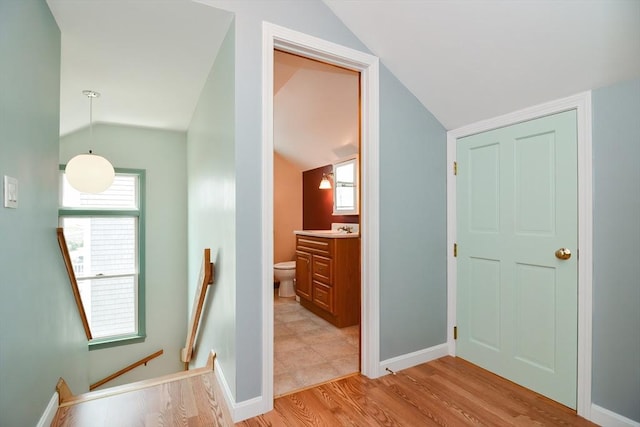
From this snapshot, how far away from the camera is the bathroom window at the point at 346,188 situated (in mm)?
4199

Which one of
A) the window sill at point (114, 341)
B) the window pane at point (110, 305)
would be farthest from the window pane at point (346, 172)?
the window sill at point (114, 341)

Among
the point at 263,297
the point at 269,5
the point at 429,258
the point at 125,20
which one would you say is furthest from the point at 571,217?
the point at 125,20

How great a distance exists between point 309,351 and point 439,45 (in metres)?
2.58

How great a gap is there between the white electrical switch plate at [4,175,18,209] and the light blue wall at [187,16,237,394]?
38.0 inches

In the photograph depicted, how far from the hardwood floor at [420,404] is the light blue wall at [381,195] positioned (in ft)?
0.79

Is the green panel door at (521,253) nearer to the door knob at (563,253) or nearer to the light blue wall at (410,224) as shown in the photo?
the door knob at (563,253)

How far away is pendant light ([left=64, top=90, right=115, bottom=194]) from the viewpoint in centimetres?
298

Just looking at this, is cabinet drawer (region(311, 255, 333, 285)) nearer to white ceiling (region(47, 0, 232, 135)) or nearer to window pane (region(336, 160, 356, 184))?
window pane (region(336, 160, 356, 184))

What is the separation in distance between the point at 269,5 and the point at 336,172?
2768mm

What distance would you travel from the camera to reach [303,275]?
4.10 metres

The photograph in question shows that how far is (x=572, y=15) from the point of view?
155cm

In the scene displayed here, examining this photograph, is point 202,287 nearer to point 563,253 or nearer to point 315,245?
point 315,245

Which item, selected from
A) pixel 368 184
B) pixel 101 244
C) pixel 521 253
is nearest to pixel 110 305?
pixel 101 244

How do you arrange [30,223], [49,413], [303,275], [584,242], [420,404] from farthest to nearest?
1. [303,275]
2. [420,404]
3. [584,242]
4. [49,413]
5. [30,223]
